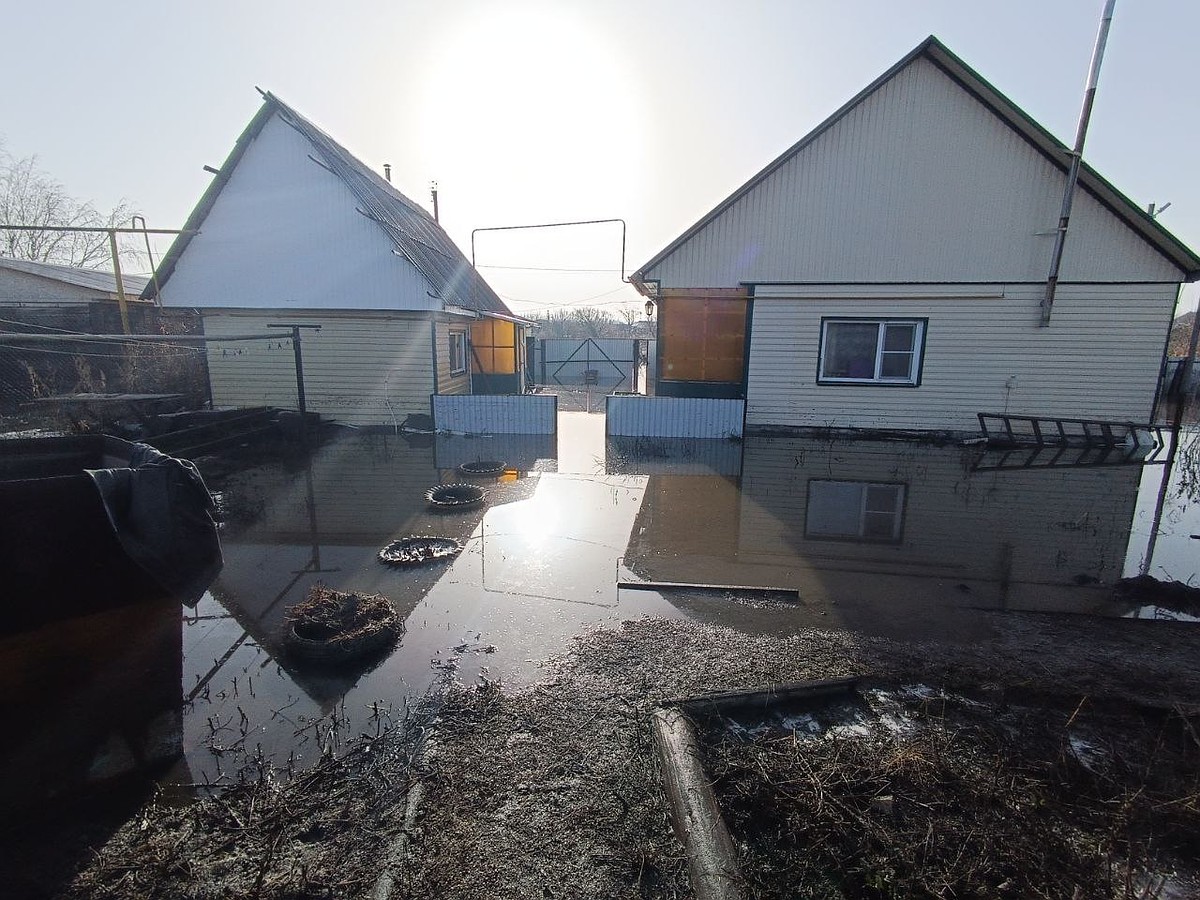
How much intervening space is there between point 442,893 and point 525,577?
335cm

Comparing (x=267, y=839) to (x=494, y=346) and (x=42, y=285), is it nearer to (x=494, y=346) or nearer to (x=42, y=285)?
(x=494, y=346)

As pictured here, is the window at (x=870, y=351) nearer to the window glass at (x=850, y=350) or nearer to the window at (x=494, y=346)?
the window glass at (x=850, y=350)

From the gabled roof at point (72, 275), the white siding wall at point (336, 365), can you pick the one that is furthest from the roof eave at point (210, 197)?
the gabled roof at point (72, 275)

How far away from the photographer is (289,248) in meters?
12.9

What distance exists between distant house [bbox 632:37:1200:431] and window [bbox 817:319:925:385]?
3 cm

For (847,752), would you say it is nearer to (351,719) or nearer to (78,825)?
(351,719)

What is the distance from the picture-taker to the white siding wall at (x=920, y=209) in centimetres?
1115

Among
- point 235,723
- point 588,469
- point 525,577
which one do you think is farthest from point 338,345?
point 235,723

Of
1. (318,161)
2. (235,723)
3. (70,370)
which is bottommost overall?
(235,723)

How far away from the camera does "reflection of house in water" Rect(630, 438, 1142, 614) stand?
17.8 feet

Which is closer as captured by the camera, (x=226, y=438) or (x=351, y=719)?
(x=351, y=719)

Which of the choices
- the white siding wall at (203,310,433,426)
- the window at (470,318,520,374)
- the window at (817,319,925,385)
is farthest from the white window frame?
the window at (470,318,520,374)

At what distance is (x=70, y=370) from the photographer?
1570 cm

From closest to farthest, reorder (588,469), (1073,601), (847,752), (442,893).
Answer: (442,893)
(847,752)
(1073,601)
(588,469)
